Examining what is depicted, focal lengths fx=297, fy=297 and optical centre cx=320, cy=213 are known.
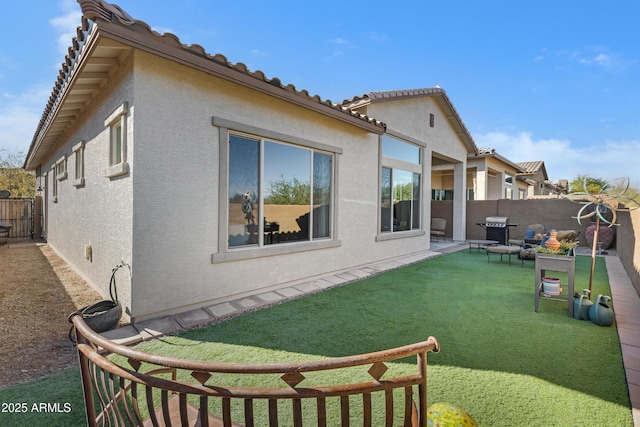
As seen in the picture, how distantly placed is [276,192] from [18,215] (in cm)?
1629

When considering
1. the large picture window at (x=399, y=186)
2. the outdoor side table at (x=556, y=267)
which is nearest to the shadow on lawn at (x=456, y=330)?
the outdoor side table at (x=556, y=267)

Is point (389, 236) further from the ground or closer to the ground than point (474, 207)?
closer to the ground

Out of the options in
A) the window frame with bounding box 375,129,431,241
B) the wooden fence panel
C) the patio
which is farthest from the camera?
the wooden fence panel

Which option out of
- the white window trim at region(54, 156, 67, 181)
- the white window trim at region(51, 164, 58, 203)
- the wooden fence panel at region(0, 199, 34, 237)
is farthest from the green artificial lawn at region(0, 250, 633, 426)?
the wooden fence panel at region(0, 199, 34, 237)

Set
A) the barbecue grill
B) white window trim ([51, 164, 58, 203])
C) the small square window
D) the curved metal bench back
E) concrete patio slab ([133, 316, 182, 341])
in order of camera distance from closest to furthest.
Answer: the curved metal bench back → concrete patio slab ([133, 316, 182, 341]) → the small square window → white window trim ([51, 164, 58, 203]) → the barbecue grill

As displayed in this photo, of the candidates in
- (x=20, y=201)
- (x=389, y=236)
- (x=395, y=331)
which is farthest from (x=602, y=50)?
(x=20, y=201)

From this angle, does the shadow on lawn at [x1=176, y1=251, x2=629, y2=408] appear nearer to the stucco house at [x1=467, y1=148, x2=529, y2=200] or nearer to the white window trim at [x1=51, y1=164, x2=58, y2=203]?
the white window trim at [x1=51, y1=164, x2=58, y2=203]

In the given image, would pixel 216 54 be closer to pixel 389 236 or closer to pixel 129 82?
pixel 129 82

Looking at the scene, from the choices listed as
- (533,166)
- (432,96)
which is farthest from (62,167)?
(533,166)

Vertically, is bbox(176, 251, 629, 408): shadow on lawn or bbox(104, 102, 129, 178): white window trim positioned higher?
bbox(104, 102, 129, 178): white window trim

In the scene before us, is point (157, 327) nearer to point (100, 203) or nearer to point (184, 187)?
point (184, 187)

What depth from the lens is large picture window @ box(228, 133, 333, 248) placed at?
16.2 feet

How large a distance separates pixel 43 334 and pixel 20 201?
15214mm

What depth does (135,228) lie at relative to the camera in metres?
3.82
